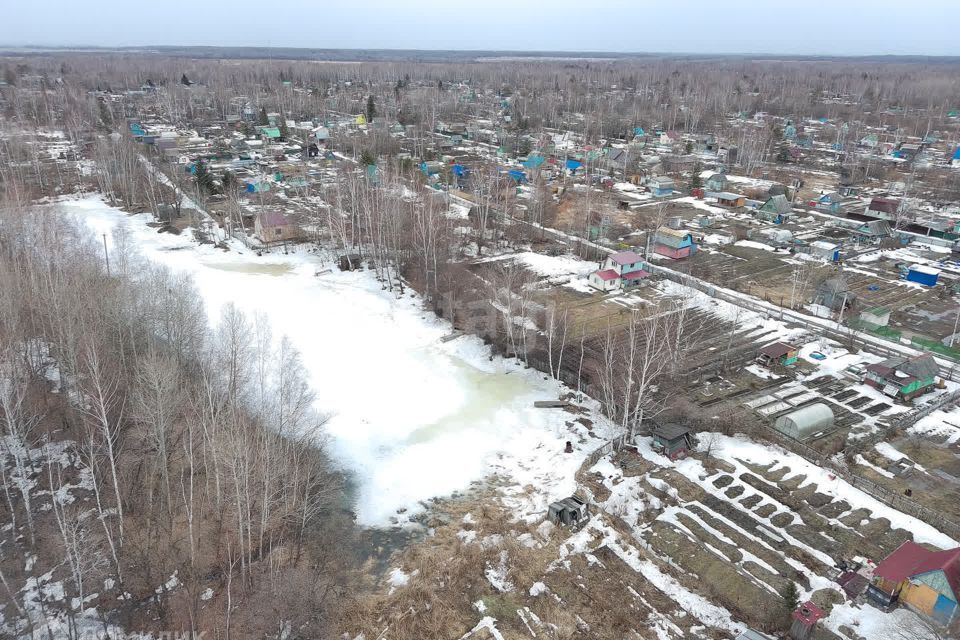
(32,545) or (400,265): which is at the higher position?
(400,265)

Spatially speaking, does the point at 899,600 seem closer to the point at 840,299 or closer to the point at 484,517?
the point at 484,517

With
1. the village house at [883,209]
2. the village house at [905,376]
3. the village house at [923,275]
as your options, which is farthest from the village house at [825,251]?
the village house at [905,376]

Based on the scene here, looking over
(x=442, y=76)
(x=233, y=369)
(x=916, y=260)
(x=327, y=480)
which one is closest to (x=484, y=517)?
(x=327, y=480)

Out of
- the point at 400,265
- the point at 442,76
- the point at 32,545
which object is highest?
the point at 442,76

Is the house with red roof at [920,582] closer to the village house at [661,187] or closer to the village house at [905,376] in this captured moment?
the village house at [905,376]

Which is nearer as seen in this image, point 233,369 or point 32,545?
point 32,545

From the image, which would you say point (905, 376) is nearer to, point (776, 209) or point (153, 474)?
point (776, 209)

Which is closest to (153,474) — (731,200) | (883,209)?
(731,200)

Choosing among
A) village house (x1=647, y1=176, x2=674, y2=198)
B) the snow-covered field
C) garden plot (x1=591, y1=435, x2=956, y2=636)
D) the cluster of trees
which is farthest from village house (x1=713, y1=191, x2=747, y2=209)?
the cluster of trees
